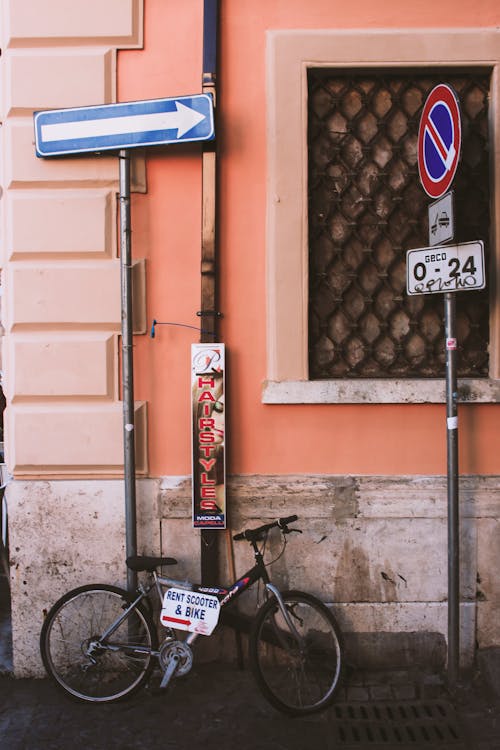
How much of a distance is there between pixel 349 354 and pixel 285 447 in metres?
0.75

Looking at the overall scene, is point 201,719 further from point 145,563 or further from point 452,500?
point 452,500

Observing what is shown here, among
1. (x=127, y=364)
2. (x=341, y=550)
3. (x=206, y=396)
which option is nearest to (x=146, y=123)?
(x=127, y=364)

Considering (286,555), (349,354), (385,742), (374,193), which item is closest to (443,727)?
(385,742)

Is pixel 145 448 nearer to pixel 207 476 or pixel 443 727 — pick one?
pixel 207 476

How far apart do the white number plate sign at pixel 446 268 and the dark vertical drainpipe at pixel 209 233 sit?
121cm

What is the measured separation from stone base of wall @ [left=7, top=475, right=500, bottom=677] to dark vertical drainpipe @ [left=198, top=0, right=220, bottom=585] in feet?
0.51

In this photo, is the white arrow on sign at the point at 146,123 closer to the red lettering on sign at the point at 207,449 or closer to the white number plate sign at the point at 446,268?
the white number plate sign at the point at 446,268

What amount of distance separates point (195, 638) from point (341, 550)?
41.5 inches

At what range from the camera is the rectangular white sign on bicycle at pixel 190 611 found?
358 centimetres

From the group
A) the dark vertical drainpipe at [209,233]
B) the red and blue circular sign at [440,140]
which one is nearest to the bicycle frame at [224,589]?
the dark vertical drainpipe at [209,233]

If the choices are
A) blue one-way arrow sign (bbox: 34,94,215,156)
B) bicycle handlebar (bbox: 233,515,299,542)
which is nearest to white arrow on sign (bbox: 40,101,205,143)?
blue one-way arrow sign (bbox: 34,94,215,156)

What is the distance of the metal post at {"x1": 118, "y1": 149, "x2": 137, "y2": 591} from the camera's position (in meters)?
3.77

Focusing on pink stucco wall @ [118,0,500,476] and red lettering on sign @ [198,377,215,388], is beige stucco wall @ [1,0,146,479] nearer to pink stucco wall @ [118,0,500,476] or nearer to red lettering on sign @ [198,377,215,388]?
pink stucco wall @ [118,0,500,476]

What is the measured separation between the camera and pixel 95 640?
3.67 m
